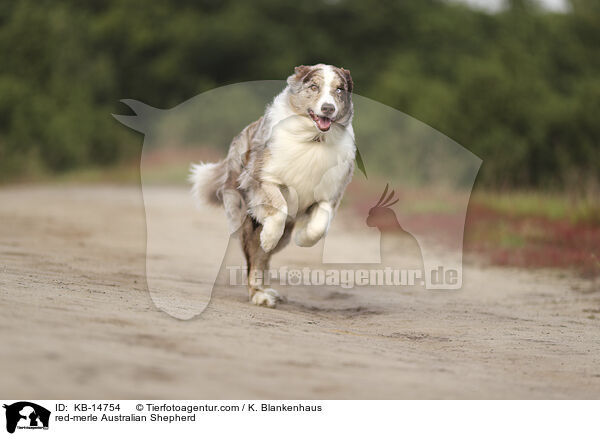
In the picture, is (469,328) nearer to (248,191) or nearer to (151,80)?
(248,191)

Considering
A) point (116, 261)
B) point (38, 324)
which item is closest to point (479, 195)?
point (116, 261)

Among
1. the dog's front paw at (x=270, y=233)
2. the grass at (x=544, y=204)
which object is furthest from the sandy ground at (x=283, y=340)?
the grass at (x=544, y=204)

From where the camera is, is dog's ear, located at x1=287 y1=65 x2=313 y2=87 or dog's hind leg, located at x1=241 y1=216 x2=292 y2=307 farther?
dog's hind leg, located at x1=241 y1=216 x2=292 y2=307

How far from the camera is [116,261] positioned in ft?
26.1

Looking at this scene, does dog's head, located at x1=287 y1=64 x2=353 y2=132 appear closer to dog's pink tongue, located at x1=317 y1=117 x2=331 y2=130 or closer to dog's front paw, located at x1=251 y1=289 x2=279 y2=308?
dog's pink tongue, located at x1=317 y1=117 x2=331 y2=130

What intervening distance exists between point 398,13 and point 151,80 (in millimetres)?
13745

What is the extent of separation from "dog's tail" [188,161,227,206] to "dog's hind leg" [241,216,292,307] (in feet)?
1.92

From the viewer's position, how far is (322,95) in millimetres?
5684

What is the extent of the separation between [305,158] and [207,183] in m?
1.33

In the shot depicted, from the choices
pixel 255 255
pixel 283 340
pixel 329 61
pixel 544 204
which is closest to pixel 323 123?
pixel 255 255

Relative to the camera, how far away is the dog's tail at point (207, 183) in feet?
22.3

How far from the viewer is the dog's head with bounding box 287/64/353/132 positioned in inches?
223
